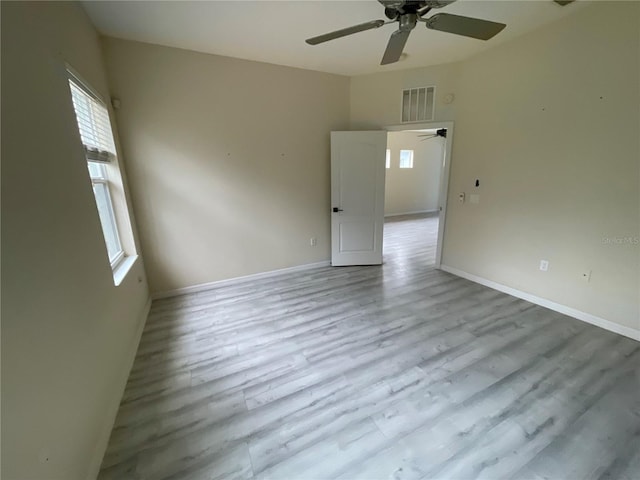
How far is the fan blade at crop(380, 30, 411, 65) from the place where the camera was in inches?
73.7

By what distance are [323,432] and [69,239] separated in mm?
1744

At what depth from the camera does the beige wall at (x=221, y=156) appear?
2871 mm

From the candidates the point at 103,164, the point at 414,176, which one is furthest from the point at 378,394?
the point at 414,176

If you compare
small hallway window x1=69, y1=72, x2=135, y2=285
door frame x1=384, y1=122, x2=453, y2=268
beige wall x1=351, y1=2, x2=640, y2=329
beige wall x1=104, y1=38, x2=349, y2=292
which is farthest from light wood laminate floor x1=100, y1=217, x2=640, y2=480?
door frame x1=384, y1=122, x2=453, y2=268

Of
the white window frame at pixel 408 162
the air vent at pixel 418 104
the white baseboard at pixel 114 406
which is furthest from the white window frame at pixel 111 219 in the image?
the white window frame at pixel 408 162

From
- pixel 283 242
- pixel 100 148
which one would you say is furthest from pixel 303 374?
pixel 100 148

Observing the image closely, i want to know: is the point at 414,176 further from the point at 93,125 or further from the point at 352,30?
the point at 93,125

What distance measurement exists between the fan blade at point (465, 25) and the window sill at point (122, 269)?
2.84 m

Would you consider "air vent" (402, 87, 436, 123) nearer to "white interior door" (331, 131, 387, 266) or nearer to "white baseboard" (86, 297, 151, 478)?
"white interior door" (331, 131, 387, 266)

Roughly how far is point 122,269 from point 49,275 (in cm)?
134

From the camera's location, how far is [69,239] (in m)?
1.44

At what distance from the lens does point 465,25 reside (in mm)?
1763

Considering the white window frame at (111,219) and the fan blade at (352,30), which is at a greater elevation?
the fan blade at (352,30)

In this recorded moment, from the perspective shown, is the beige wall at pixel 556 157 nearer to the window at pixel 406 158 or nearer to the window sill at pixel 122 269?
the window sill at pixel 122 269
